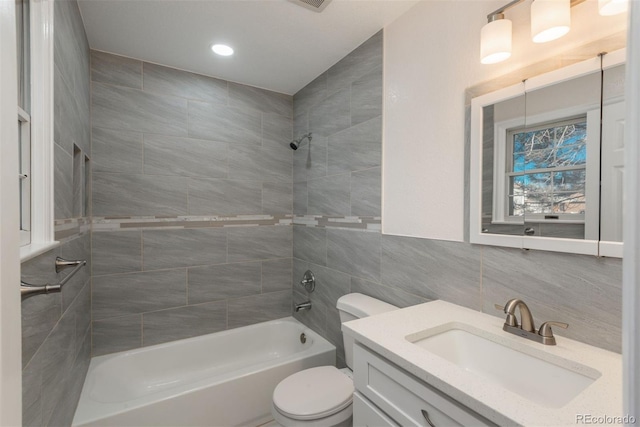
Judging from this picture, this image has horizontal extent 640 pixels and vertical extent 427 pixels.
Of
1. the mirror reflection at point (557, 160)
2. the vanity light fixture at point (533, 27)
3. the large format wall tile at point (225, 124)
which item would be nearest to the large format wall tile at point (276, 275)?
the large format wall tile at point (225, 124)

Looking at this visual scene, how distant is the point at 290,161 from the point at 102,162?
1475 mm

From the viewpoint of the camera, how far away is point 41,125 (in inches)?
40.9

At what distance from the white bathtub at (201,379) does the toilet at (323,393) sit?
313 millimetres

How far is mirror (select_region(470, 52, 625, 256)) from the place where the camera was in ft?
3.08

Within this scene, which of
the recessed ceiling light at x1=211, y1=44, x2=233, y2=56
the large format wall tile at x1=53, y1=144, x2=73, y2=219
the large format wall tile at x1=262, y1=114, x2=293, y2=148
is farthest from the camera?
the large format wall tile at x1=262, y1=114, x2=293, y2=148

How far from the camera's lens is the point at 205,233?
2.43 meters

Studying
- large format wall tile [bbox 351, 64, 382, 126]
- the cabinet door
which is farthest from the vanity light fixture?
the cabinet door

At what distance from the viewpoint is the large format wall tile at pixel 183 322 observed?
2244mm

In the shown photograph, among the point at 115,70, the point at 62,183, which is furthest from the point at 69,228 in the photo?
the point at 115,70

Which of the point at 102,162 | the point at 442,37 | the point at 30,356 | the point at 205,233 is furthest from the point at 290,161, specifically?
the point at 30,356

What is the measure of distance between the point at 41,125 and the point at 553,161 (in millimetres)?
1875

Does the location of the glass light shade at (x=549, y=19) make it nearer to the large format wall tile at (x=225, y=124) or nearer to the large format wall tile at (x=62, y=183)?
the large format wall tile at (x=62, y=183)

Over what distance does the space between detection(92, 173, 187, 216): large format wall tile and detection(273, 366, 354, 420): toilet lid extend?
5.09 ft

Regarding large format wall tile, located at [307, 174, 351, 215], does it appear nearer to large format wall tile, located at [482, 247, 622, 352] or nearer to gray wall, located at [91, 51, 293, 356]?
gray wall, located at [91, 51, 293, 356]
